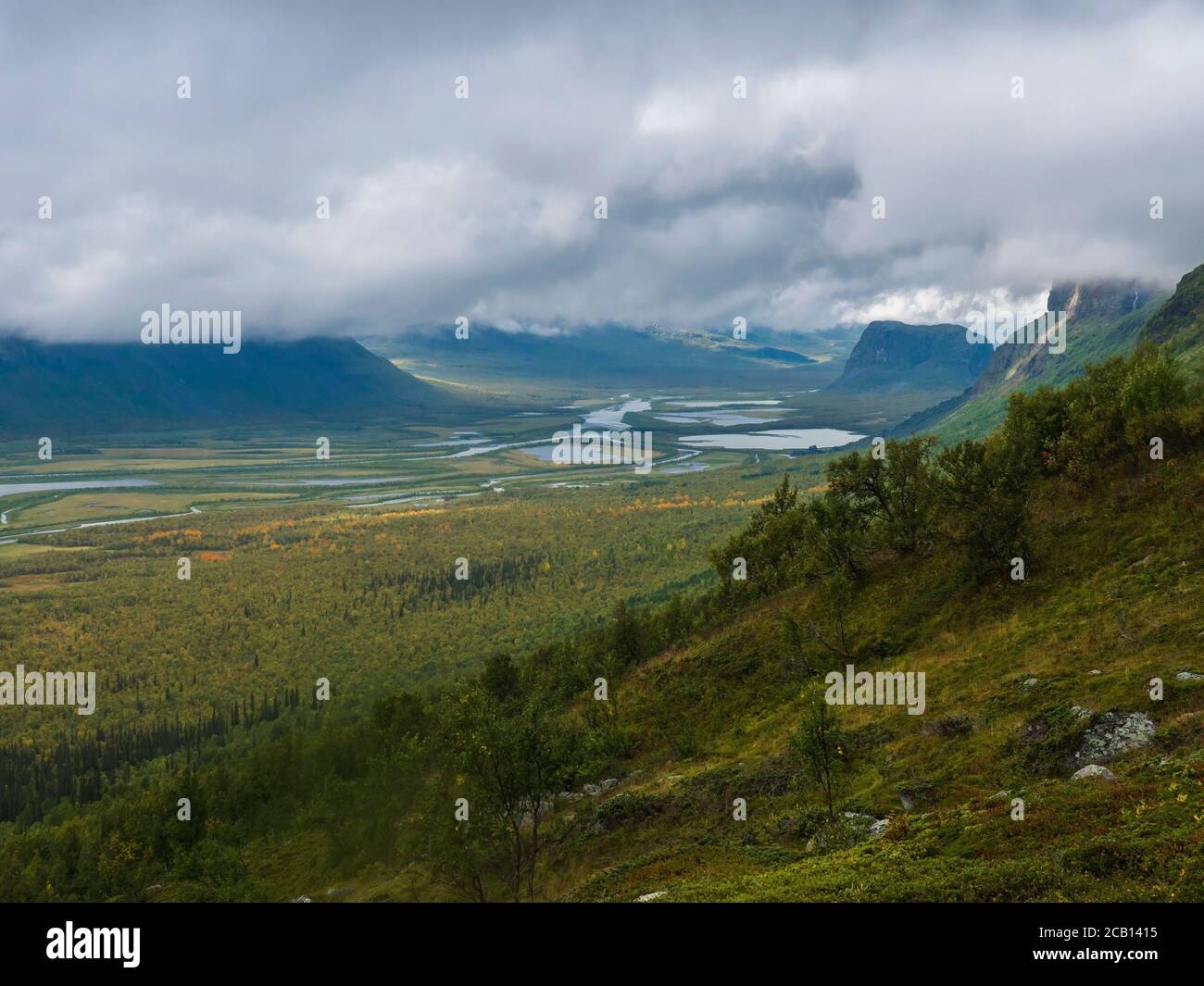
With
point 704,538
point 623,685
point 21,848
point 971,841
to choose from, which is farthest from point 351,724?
point 704,538

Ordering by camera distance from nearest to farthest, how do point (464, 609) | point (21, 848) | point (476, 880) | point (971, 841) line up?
point (971, 841) < point (476, 880) < point (21, 848) < point (464, 609)

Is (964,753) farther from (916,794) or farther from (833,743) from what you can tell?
(833,743)

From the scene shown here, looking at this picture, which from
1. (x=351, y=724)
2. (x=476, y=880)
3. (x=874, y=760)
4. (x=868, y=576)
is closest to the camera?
(x=476, y=880)

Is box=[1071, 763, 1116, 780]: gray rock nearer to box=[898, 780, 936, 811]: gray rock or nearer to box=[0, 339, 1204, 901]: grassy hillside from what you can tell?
box=[0, 339, 1204, 901]: grassy hillside

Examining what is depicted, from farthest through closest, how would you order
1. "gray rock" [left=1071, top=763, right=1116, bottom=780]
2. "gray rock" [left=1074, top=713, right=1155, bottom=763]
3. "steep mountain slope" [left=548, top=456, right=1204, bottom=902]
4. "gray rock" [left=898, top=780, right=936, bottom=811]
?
1. "gray rock" [left=898, top=780, right=936, bottom=811]
2. "gray rock" [left=1074, top=713, right=1155, bottom=763]
3. "gray rock" [left=1071, top=763, right=1116, bottom=780]
4. "steep mountain slope" [left=548, top=456, right=1204, bottom=902]

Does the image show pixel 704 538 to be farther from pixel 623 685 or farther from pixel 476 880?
pixel 476 880

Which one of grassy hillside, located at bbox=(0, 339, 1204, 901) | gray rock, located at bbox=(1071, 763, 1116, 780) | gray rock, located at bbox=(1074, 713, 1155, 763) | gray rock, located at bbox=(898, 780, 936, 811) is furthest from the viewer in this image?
gray rock, located at bbox=(898, 780, 936, 811)

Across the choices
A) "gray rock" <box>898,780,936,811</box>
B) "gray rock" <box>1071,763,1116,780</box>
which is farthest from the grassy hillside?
"gray rock" <box>1071,763,1116,780</box>
